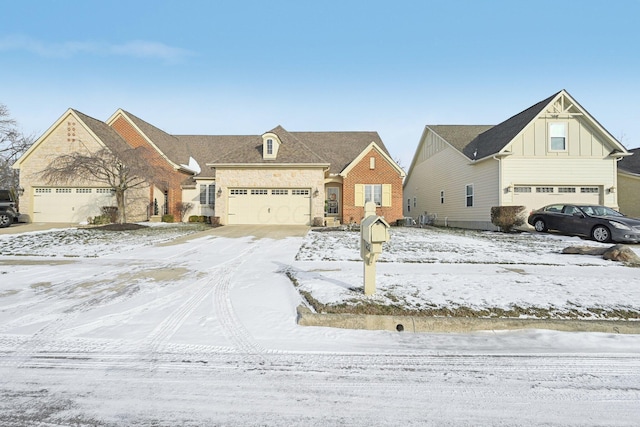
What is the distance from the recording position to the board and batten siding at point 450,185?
17250mm

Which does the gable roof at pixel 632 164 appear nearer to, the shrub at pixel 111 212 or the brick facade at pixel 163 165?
the brick facade at pixel 163 165

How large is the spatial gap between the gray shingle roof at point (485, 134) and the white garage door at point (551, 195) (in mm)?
2612

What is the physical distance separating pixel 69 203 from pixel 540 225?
85.7 ft

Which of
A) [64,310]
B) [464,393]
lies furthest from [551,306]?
[64,310]

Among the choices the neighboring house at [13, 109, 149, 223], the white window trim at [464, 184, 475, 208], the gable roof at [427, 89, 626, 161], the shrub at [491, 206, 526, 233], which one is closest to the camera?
the shrub at [491, 206, 526, 233]

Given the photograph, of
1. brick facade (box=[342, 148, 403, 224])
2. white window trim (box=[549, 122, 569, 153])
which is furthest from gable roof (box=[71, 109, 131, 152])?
white window trim (box=[549, 122, 569, 153])

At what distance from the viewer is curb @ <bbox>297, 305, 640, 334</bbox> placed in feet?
12.7

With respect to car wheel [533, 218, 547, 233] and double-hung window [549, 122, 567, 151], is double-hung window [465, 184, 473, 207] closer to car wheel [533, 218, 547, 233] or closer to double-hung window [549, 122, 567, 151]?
car wheel [533, 218, 547, 233]

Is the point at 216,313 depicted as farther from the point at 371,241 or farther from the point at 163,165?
the point at 163,165

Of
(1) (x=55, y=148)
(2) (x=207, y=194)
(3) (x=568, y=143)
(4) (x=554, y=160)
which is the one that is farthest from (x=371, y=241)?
(1) (x=55, y=148)

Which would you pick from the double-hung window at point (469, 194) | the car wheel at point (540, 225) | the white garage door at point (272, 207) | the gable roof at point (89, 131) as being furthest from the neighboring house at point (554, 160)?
the gable roof at point (89, 131)

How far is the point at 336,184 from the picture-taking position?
20.4m

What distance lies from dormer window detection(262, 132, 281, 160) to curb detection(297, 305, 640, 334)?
51.6 ft

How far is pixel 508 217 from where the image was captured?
14.9 metres
